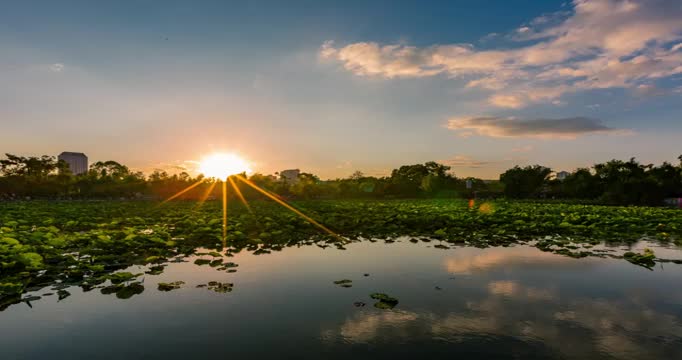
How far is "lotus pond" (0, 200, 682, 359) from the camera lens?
16.4ft

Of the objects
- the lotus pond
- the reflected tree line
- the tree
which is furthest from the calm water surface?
the tree

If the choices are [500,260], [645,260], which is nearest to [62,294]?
[500,260]

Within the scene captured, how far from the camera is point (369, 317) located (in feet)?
19.7

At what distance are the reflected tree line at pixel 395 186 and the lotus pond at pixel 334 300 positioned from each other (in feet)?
128

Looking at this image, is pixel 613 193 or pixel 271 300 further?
pixel 613 193

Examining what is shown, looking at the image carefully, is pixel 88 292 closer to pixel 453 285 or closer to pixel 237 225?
pixel 453 285

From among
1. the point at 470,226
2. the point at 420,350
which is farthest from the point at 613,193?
the point at 420,350

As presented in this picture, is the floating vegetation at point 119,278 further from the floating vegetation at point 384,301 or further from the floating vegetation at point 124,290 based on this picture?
the floating vegetation at point 384,301

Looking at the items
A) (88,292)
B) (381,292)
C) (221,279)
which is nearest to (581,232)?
(381,292)

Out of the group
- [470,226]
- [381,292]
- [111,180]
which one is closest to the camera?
[381,292]

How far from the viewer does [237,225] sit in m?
16.8

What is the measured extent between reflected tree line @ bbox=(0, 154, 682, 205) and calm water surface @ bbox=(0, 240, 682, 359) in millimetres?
42333

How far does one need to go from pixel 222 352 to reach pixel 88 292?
170 inches

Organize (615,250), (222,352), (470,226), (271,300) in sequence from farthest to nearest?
(470,226)
(615,250)
(271,300)
(222,352)
